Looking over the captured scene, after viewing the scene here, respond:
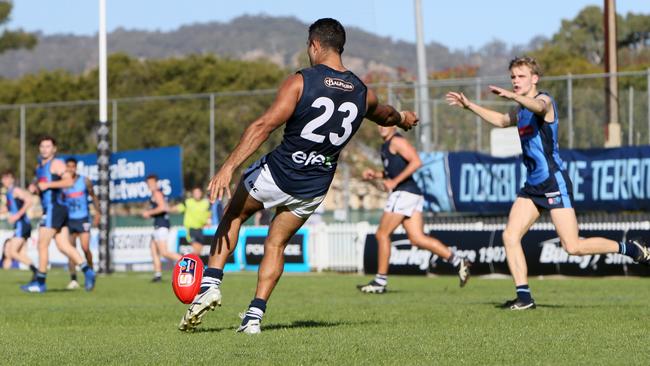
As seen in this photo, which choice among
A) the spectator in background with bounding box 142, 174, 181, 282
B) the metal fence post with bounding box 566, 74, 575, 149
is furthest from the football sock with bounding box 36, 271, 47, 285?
the metal fence post with bounding box 566, 74, 575, 149

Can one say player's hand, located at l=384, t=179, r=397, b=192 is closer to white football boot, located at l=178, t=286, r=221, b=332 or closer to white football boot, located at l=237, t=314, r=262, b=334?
white football boot, located at l=237, t=314, r=262, b=334

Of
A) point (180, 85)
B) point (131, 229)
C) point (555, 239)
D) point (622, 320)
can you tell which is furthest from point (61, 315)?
point (180, 85)

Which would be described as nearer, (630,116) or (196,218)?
(630,116)

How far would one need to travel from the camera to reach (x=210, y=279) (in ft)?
28.8

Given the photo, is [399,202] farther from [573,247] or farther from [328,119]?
[328,119]

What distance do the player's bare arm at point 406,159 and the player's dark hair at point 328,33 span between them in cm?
683

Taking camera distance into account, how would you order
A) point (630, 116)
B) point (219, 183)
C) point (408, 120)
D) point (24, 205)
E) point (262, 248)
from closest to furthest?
point (219, 183) → point (408, 120) → point (24, 205) → point (630, 116) → point (262, 248)

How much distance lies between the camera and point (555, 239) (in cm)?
2116

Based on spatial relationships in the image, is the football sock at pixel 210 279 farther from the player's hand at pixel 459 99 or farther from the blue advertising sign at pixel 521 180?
the blue advertising sign at pixel 521 180

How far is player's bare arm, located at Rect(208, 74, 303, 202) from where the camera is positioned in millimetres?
8273

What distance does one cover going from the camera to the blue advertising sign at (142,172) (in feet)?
91.2

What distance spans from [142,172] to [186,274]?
64.8 feet

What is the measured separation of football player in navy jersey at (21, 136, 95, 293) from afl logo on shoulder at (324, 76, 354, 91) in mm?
8509

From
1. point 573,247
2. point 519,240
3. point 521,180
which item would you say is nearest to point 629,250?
point 573,247
